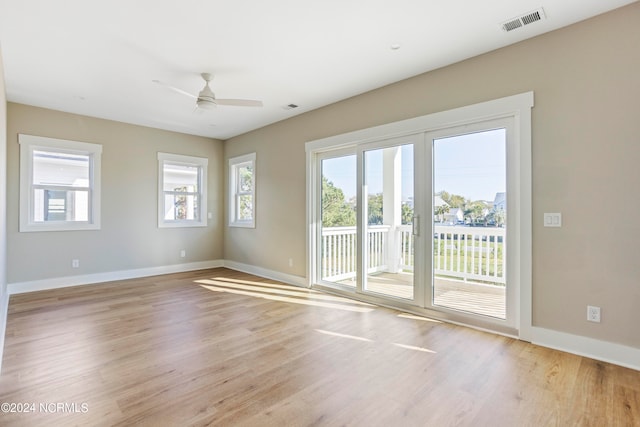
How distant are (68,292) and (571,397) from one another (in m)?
5.98

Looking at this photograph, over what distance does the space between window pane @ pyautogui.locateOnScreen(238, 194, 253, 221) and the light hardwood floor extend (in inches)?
113

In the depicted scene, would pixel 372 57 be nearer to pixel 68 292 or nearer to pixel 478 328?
pixel 478 328

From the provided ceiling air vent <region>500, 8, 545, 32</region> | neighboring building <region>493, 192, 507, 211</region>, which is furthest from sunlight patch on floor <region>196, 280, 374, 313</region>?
ceiling air vent <region>500, 8, 545, 32</region>

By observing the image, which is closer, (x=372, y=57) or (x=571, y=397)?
(x=571, y=397)

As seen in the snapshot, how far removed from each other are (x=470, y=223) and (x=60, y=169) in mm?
6083

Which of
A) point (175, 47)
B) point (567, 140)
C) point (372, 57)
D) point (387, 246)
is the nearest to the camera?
point (567, 140)

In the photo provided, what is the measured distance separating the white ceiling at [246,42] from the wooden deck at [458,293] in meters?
2.40

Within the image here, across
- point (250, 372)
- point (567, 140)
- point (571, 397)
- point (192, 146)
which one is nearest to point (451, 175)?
point (567, 140)

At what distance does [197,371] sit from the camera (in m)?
2.40

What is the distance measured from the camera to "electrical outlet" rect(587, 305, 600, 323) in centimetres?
260

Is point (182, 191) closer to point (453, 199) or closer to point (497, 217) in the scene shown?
point (453, 199)

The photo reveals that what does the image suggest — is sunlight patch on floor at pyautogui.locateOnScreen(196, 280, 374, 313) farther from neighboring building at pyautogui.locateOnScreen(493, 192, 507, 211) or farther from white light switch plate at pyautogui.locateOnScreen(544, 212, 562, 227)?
white light switch plate at pyautogui.locateOnScreen(544, 212, 562, 227)

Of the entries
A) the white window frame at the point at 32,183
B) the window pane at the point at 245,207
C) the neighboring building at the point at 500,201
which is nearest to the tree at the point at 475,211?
the neighboring building at the point at 500,201

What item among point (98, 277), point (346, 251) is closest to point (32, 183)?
point (98, 277)
